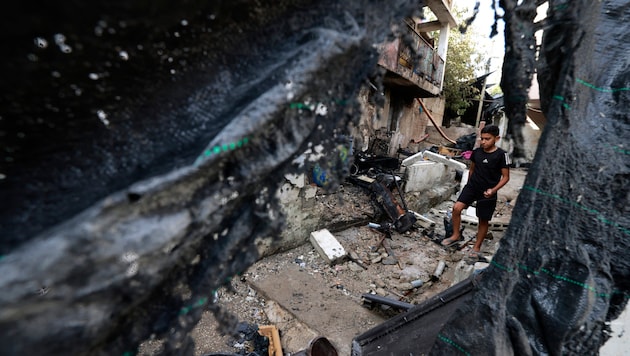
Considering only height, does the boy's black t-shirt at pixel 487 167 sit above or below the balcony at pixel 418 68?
below

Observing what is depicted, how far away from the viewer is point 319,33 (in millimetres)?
748

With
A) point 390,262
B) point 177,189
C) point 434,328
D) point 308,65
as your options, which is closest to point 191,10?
point 308,65

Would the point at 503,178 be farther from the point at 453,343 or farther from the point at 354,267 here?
the point at 453,343

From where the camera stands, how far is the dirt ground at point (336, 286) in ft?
9.87

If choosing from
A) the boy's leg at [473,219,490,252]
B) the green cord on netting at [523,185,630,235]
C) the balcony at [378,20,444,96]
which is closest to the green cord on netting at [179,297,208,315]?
the green cord on netting at [523,185,630,235]

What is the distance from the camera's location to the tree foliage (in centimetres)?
1513

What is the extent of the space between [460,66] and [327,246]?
1512 centimetres

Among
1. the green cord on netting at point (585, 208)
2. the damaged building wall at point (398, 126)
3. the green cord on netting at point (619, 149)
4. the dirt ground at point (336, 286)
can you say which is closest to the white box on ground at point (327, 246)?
the dirt ground at point (336, 286)

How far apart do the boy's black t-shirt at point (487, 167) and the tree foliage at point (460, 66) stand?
13.1 meters

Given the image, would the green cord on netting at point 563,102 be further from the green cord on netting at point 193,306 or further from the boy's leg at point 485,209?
the boy's leg at point 485,209

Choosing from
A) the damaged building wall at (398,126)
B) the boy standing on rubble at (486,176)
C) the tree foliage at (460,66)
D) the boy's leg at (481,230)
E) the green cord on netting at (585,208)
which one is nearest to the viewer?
the green cord on netting at (585,208)

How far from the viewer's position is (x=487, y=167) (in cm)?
432

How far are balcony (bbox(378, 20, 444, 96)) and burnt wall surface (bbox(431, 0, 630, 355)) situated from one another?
5.51 meters

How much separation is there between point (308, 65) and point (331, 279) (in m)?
3.80
